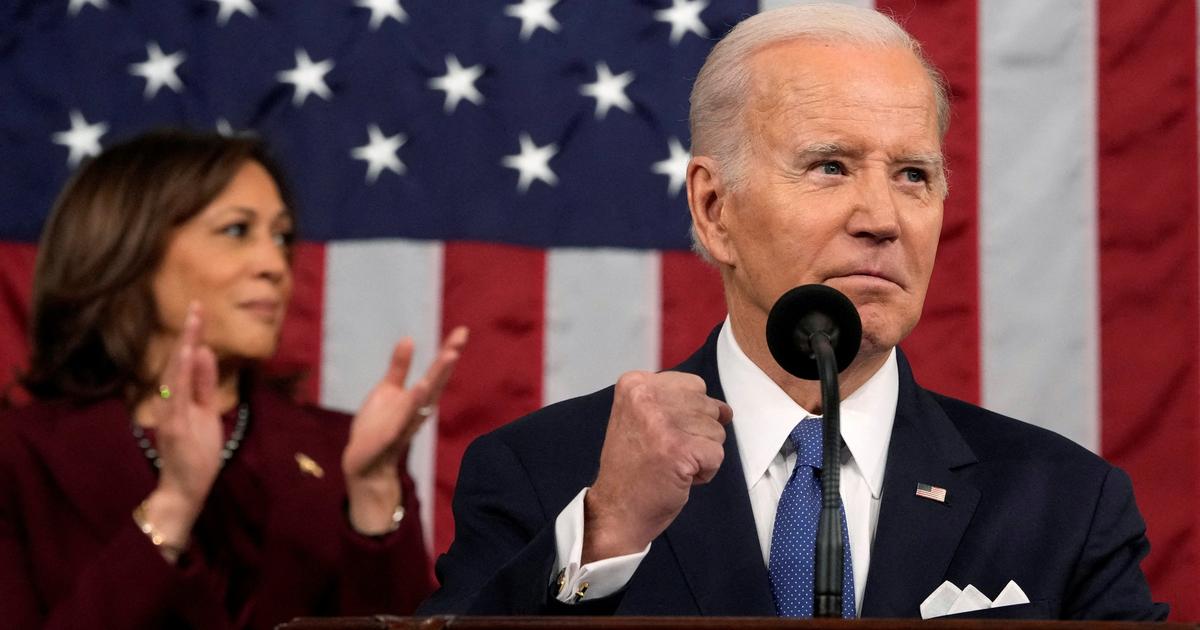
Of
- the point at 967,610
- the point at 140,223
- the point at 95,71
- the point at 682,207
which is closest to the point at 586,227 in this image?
the point at 682,207

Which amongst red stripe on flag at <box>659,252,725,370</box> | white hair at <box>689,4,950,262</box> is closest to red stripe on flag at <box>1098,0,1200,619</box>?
red stripe on flag at <box>659,252,725,370</box>

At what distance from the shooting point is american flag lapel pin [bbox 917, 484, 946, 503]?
1.91 metres

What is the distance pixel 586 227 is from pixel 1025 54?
3.20 feet

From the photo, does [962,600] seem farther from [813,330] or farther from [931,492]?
[813,330]

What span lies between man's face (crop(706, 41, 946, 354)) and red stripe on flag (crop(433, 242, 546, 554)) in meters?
1.32

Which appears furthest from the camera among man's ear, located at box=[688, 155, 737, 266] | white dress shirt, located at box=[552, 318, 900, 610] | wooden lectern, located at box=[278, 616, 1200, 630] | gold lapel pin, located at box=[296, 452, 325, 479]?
gold lapel pin, located at box=[296, 452, 325, 479]

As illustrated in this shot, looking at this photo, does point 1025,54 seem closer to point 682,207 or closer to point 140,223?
point 682,207

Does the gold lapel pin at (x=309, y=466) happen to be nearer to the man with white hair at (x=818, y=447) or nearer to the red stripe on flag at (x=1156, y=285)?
the man with white hair at (x=818, y=447)

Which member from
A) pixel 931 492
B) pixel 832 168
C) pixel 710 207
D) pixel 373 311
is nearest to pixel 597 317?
pixel 373 311

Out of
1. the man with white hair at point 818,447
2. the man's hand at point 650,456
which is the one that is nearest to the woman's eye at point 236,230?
the man with white hair at point 818,447

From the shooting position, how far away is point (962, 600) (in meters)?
1.83

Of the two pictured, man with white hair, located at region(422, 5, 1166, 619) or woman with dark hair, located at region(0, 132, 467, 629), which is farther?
woman with dark hair, located at region(0, 132, 467, 629)

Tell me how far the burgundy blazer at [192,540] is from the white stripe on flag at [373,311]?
12.8 inches

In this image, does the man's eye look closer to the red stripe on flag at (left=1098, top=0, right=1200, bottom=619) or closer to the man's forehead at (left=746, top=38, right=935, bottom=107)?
the man's forehead at (left=746, top=38, right=935, bottom=107)
